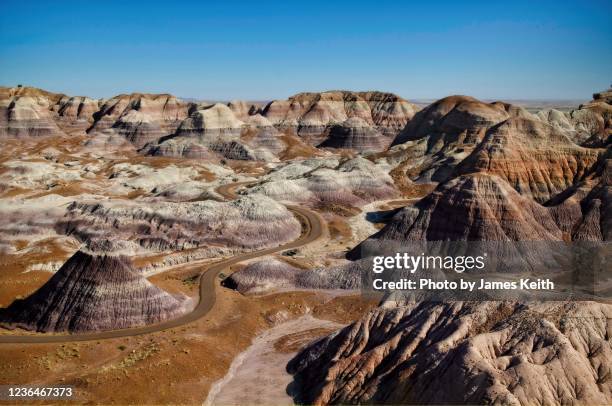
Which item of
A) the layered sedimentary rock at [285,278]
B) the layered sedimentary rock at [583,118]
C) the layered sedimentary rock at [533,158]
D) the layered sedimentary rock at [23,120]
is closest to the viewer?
the layered sedimentary rock at [285,278]

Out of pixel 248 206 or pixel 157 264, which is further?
pixel 248 206

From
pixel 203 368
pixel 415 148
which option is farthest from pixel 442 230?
pixel 415 148

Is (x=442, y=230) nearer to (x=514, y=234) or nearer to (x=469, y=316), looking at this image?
(x=514, y=234)

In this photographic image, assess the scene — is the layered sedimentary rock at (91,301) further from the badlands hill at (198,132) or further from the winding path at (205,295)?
the badlands hill at (198,132)

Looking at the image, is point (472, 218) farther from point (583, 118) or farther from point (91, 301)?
point (583, 118)

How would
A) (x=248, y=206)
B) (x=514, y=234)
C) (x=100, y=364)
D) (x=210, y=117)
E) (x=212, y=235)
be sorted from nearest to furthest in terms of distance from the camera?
(x=100, y=364) < (x=514, y=234) < (x=212, y=235) < (x=248, y=206) < (x=210, y=117)

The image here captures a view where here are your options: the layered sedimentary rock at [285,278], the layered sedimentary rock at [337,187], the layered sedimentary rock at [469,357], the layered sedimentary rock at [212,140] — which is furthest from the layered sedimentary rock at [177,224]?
the layered sedimentary rock at [212,140]
